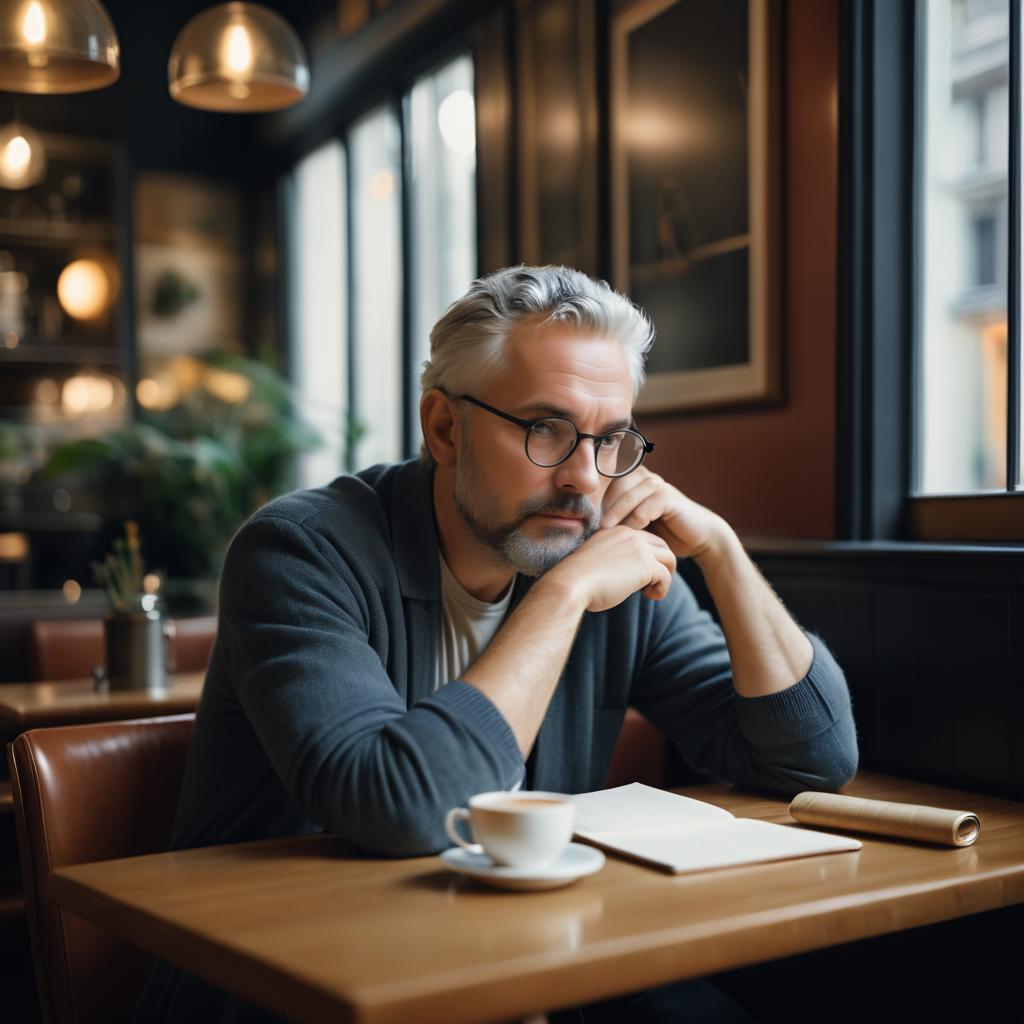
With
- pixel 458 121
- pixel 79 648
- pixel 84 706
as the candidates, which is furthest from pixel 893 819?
pixel 458 121

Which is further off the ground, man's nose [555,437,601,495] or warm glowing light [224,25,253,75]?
warm glowing light [224,25,253,75]

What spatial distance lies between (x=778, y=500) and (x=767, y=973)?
1.03 metres

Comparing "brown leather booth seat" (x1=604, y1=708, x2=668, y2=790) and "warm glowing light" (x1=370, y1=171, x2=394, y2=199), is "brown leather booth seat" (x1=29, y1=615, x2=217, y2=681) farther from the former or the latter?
"warm glowing light" (x1=370, y1=171, x2=394, y2=199)

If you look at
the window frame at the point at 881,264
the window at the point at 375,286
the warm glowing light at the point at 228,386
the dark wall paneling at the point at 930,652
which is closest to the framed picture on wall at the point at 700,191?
the window frame at the point at 881,264

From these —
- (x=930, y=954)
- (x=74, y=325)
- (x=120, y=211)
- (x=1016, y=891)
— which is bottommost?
(x=930, y=954)

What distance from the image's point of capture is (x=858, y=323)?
7.91 feet

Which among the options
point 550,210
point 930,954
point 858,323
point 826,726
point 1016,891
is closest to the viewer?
point 1016,891

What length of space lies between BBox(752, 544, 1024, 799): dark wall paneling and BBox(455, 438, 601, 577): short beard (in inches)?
25.2

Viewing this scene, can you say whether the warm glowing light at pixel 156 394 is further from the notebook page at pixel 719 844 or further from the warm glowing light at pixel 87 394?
the notebook page at pixel 719 844

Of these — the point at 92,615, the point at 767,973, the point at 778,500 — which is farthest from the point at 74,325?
the point at 767,973

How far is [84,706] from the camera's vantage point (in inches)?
99.5

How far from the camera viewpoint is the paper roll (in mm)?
1358

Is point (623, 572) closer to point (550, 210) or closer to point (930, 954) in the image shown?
point (930, 954)

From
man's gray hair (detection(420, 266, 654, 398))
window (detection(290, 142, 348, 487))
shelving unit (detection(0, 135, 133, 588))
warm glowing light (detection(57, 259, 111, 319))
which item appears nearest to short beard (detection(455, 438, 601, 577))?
man's gray hair (detection(420, 266, 654, 398))
